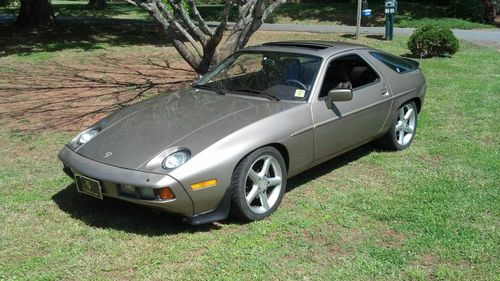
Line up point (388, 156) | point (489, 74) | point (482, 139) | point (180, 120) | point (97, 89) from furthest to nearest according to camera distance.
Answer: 1. point (489, 74)
2. point (97, 89)
3. point (482, 139)
4. point (388, 156)
5. point (180, 120)

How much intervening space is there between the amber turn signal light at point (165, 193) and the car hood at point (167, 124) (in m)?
0.29

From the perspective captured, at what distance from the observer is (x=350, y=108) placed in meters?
5.08

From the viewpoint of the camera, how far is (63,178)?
5.28 m

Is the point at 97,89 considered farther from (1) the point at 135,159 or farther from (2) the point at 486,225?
(2) the point at 486,225

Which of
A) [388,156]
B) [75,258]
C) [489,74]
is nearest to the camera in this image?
[75,258]

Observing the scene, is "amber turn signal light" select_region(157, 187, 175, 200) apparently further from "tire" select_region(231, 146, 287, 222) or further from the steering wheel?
the steering wheel

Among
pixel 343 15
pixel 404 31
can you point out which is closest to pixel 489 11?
pixel 404 31

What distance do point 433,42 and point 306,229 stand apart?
10293 millimetres

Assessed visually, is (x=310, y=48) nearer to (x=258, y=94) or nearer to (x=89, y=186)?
(x=258, y=94)

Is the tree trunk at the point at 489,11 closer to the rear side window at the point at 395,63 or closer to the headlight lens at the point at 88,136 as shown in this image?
the rear side window at the point at 395,63

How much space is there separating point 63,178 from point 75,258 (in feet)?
5.65

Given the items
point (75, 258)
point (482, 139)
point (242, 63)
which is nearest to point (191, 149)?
point (75, 258)

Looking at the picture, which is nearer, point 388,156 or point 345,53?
point 345,53

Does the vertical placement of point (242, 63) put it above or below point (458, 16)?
above
